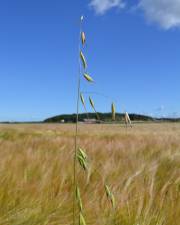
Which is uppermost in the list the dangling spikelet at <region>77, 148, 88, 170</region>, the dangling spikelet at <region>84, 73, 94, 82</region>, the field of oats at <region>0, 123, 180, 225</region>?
the dangling spikelet at <region>84, 73, 94, 82</region>

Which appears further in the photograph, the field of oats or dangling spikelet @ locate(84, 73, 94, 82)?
the field of oats

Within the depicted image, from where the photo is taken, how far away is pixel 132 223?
1949 mm

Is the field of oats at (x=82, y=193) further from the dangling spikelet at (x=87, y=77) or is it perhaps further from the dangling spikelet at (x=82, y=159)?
the dangling spikelet at (x=87, y=77)

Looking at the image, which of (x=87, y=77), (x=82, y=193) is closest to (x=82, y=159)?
(x=87, y=77)

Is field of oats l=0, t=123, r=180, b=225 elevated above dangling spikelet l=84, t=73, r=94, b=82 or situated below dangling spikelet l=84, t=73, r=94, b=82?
below

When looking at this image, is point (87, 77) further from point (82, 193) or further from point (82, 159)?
point (82, 193)

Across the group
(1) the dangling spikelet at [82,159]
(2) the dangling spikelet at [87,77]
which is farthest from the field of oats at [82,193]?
(2) the dangling spikelet at [87,77]

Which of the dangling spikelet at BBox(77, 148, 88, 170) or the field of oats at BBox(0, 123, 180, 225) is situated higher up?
the dangling spikelet at BBox(77, 148, 88, 170)

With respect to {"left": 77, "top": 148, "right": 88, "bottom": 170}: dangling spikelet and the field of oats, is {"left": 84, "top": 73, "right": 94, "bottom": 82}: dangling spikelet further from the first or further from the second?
the field of oats

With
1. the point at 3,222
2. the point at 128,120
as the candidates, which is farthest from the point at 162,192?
the point at 128,120

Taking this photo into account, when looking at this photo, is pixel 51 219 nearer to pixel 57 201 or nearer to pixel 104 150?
pixel 57 201

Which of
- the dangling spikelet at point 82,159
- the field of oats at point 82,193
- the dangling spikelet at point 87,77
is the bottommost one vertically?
the field of oats at point 82,193

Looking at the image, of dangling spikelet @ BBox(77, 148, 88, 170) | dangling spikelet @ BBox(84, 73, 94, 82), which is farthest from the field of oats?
dangling spikelet @ BBox(84, 73, 94, 82)

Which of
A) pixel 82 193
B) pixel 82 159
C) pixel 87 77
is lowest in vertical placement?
pixel 82 193
